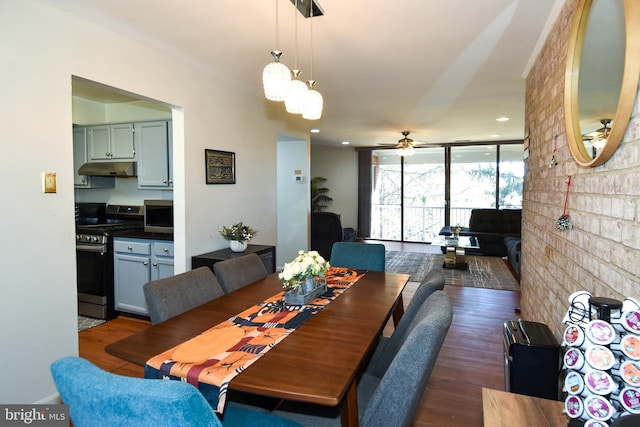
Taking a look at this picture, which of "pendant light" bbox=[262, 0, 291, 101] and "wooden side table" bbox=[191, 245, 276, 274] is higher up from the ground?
"pendant light" bbox=[262, 0, 291, 101]

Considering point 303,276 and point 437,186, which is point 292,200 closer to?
point 303,276

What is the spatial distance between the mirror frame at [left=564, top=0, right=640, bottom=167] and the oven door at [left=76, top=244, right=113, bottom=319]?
4010 mm

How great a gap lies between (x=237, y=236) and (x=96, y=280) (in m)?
1.56

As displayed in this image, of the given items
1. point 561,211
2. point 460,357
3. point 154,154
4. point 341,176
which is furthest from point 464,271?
point 154,154

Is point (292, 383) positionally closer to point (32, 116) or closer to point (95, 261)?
point (32, 116)

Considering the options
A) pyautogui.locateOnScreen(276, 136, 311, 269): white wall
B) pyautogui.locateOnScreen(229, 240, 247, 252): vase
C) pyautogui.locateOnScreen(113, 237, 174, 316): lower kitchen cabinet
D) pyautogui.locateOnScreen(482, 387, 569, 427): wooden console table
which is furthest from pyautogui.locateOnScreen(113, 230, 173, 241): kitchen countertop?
pyautogui.locateOnScreen(482, 387, 569, 427): wooden console table

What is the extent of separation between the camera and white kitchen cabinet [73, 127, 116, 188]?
4355mm

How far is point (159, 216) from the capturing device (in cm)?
393

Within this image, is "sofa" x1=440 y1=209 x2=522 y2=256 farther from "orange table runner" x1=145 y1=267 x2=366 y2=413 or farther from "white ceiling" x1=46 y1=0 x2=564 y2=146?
"orange table runner" x1=145 y1=267 x2=366 y2=413

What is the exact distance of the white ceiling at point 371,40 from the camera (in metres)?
2.30

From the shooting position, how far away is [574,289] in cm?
178

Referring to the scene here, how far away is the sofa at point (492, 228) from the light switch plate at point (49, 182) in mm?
6623

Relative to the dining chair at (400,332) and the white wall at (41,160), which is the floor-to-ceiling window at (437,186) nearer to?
the white wall at (41,160)

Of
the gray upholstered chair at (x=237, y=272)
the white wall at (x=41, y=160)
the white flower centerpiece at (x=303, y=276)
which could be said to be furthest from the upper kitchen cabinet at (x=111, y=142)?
the white flower centerpiece at (x=303, y=276)
